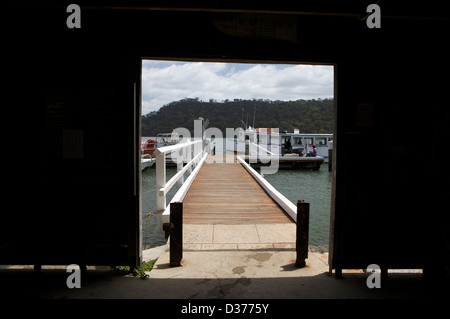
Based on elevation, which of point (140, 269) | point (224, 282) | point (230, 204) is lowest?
point (224, 282)

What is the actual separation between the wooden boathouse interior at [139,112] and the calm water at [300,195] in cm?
319

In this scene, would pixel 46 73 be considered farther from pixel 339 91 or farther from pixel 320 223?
pixel 320 223

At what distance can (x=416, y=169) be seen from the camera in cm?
373

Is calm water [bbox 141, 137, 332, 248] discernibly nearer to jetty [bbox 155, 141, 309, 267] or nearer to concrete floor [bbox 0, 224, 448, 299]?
jetty [bbox 155, 141, 309, 267]

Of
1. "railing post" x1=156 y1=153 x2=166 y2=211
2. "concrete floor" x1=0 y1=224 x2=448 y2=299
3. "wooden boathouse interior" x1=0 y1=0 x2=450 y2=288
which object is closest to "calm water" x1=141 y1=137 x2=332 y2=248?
"railing post" x1=156 y1=153 x2=166 y2=211

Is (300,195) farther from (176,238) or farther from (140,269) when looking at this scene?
(140,269)

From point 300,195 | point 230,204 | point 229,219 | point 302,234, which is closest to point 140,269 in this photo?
point 302,234

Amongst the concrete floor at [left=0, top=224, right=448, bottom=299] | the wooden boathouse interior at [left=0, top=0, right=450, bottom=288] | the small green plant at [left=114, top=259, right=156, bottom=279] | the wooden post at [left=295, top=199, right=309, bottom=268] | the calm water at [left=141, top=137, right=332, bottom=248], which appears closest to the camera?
the concrete floor at [left=0, top=224, right=448, bottom=299]

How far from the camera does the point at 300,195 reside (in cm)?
1700

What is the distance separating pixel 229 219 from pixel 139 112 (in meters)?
3.60

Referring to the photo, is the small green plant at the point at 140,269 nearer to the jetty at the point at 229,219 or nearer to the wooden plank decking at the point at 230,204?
the jetty at the point at 229,219

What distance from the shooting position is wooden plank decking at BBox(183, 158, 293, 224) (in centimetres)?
662

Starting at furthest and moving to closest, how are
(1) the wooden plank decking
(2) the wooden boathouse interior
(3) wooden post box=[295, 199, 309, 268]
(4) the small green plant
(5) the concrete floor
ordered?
1. (1) the wooden plank decking
2. (3) wooden post box=[295, 199, 309, 268]
3. (4) the small green plant
4. (2) the wooden boathouse interior
5. (5) the concrete floor

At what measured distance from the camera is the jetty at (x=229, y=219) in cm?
427
